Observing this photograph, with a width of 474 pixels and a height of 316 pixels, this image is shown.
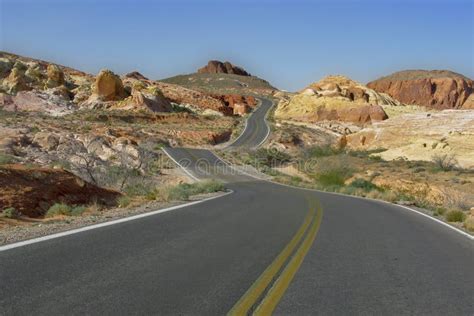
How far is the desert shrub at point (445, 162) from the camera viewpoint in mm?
44562

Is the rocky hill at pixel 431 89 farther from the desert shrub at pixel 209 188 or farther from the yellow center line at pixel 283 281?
the yellow center line at pixel 283 281

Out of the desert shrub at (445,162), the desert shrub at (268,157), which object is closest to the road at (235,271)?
the desert shrub at (445,162)

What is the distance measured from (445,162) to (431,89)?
116m

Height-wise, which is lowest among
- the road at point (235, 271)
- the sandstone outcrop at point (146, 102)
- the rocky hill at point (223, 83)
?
the road at point (235, 271)

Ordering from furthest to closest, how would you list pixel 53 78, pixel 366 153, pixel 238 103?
pixel 238 103 → pixel 53 78 → pixel 366 153

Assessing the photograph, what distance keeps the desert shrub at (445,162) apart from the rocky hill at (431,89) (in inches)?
4216

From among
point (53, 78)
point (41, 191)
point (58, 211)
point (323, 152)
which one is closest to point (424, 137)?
point (323, 152)

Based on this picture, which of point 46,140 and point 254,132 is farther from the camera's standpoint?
point 254,132

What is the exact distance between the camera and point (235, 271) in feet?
24.8

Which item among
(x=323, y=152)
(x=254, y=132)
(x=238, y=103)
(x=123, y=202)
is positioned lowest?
(x=323, y=152)

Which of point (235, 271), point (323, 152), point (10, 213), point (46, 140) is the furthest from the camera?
point (323, 152)

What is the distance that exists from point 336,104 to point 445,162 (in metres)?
57.1

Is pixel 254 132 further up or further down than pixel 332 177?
further up

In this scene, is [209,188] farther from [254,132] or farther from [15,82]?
[15,82]
